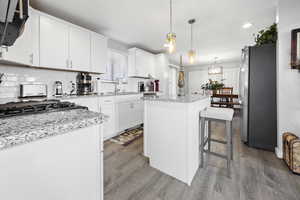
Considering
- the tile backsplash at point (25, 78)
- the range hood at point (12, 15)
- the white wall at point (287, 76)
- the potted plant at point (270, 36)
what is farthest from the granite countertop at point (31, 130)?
the potted plant at point (270, 36)

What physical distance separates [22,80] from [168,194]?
8.79 feet

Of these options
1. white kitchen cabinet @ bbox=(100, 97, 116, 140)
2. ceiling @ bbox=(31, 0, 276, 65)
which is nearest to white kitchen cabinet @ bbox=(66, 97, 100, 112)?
white kitchen cabinet @ bbox=(100, 97, 116, 140)

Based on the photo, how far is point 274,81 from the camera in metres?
2.07

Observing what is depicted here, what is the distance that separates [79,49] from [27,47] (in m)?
0.79

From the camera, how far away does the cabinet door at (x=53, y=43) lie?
2.00 metres

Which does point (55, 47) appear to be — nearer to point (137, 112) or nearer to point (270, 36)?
point (137, 112)

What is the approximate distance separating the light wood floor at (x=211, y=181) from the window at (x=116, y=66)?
7.07ft

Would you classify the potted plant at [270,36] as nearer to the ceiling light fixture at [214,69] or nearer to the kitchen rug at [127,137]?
the kitchen rug at [127,137]

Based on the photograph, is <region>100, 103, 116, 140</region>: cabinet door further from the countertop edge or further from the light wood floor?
the countertop edge

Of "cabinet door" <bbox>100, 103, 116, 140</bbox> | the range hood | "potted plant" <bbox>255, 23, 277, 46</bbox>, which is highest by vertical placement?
"potted plant" <bbox>255, 23, 277, 46</bbox>

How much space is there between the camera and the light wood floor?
1279 millimetres

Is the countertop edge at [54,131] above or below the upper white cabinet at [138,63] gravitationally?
below

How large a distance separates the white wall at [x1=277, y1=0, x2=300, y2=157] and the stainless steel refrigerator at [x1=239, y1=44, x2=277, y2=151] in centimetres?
18

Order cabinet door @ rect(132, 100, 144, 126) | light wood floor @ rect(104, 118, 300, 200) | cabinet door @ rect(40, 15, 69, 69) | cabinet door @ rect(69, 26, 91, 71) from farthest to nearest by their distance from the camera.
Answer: cabinet door @ rect(132, 100, 144, 126) → cabinet door @ rect(69, 26, 91, 71) → cabinet door @ rect(40, 15, 69, 69) → light wood floor @ rect(104, 118, 300, 200)
